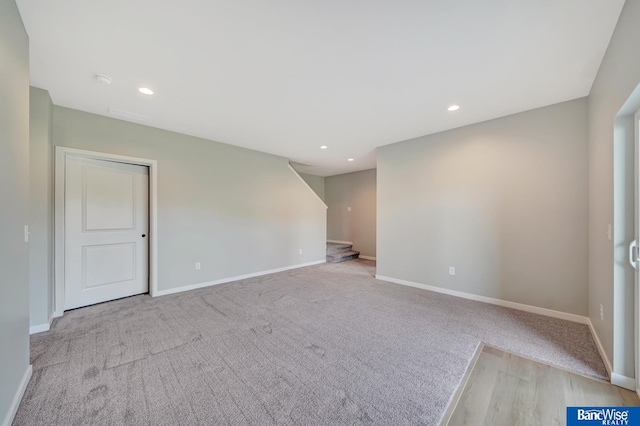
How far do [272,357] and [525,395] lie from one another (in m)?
1.87

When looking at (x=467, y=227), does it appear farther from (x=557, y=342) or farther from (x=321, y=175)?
(x=321, y=175)

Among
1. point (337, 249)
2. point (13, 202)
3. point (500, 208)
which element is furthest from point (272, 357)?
point (337, 249)

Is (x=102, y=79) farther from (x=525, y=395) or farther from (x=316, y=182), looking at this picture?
(x=316, y=182)

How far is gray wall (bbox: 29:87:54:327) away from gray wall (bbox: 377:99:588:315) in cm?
464

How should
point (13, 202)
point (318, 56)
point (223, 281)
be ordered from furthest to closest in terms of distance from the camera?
1. point (223, 281)
2. point (318, 56)
3. point (13, 202)

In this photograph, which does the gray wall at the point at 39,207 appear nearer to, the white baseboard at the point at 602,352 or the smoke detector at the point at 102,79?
the smoke detector at the point at 102,79

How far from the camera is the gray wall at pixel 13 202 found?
1.33 m

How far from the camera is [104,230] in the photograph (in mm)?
3246

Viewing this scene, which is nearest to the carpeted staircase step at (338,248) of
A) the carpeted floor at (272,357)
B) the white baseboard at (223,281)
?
the white baseboard at (223,281)

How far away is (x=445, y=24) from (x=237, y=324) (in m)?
3.27

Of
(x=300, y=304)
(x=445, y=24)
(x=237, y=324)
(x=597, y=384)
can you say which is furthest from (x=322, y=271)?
(x=445, y=24)

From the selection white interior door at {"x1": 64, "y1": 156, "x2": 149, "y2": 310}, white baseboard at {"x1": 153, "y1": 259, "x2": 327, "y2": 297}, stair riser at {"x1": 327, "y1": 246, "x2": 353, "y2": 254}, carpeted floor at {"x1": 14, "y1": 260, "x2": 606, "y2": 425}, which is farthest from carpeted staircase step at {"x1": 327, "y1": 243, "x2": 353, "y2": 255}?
white interior door at {"x1": 64, "y1": 156, "x2": 149, "y2": 310}

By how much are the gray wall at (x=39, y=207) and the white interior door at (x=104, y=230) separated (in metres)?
→ 0.43

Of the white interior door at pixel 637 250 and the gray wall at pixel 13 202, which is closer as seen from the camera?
the gray wall at pixel 13 202
